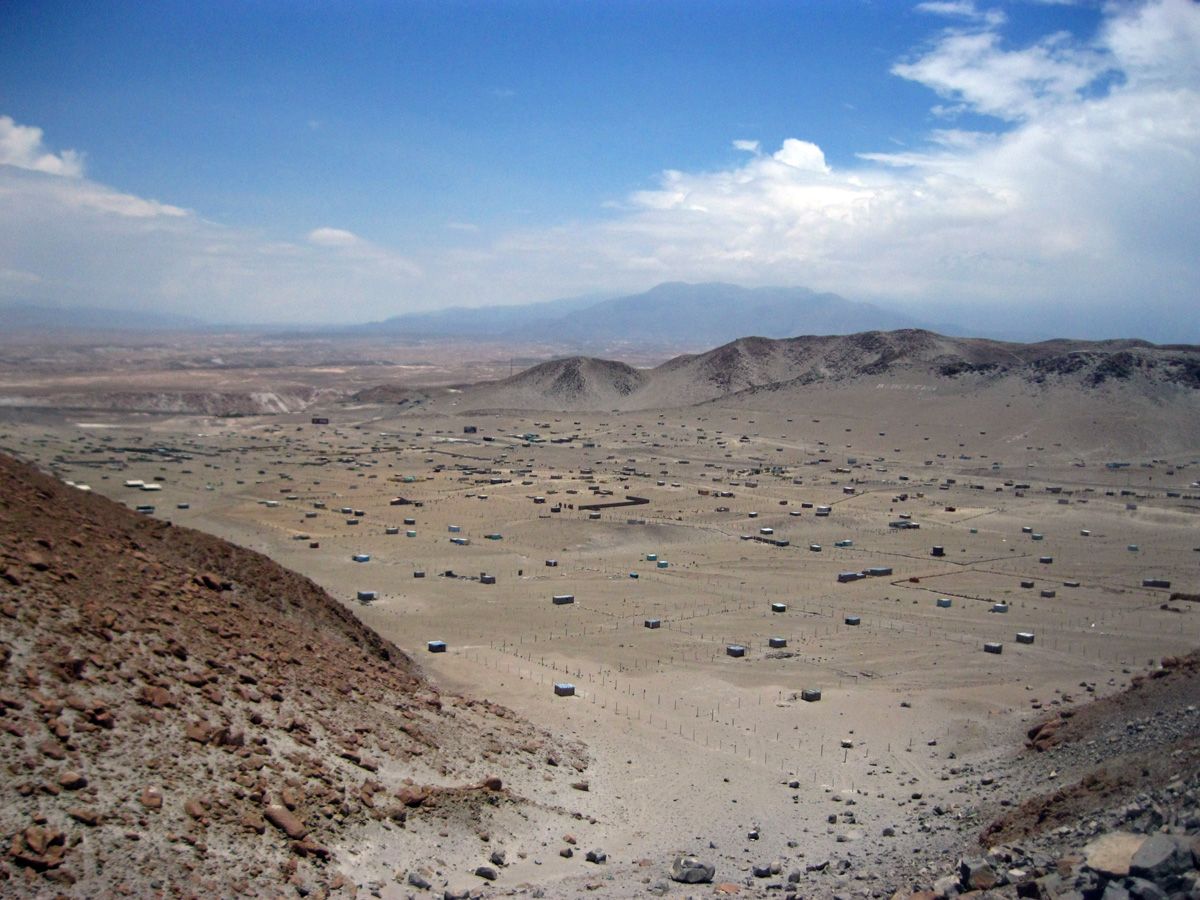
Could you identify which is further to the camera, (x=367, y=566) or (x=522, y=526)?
(x=522, y=526)

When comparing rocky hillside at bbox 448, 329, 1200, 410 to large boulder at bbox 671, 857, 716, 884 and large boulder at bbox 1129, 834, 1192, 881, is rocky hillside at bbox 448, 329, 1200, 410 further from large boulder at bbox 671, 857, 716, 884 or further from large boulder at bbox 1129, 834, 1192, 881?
large boulder at bbox 1129, 834, 1192, 881

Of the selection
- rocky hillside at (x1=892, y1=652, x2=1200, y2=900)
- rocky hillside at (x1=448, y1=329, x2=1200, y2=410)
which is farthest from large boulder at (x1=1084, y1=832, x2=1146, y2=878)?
rocky hillside at (x1=448, y1=329, x2=1200, y2=410)

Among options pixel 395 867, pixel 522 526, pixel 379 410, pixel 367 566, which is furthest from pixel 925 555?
pixel 379 410

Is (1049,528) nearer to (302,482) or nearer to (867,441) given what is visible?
(867,441)

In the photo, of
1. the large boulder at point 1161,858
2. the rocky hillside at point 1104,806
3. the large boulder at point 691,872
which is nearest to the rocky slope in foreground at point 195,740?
the large boulder at point 691,872

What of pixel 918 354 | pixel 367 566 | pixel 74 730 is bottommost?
pixel 367 566
